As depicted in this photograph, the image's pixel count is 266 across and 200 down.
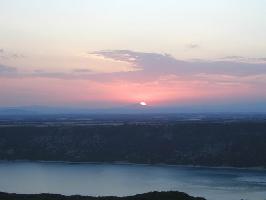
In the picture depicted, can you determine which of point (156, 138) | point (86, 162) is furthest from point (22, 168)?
point (156, 138)

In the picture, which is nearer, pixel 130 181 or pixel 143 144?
pixel 130 181

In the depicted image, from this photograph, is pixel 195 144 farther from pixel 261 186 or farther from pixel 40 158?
pixel 261 186

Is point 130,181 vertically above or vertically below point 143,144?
below

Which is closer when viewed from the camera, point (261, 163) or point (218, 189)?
point (218, 189)

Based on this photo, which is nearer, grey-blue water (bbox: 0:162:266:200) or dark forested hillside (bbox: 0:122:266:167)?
grey-blue water (bbox: 0:162:266:200)

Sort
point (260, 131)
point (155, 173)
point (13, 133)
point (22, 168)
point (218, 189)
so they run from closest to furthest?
point (218, 189)
point (155, 173)
point (22, 168)
point (260, 131)
point (13, 133)
